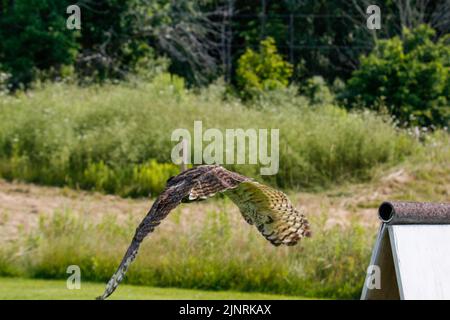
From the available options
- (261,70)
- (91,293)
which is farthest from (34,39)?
(91,293)

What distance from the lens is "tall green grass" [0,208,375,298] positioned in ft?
37.0

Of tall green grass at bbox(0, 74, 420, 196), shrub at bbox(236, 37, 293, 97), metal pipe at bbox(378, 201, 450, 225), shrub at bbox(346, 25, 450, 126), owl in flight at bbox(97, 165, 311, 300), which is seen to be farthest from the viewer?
shrub at bbox(236, 37, 293, 97)

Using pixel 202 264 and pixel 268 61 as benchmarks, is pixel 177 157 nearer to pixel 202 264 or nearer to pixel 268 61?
pixel 202 264

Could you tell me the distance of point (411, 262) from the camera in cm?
622

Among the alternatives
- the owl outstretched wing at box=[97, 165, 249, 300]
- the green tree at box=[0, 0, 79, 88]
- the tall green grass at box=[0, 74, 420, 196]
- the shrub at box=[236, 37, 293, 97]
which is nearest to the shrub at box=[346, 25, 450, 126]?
the tall green grass at box=[0, 74, 420, 196]

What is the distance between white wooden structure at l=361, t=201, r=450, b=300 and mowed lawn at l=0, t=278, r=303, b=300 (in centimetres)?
435

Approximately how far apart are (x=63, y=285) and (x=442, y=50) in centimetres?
1191

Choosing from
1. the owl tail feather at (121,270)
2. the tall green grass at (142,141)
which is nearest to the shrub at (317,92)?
the tall green grass at (142,141)

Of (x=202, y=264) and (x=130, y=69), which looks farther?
(x=130, y=69)

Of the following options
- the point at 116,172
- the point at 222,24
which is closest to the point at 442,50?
the point at 222,24

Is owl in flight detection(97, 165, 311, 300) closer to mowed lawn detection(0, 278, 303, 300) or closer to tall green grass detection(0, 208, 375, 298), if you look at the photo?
mowed lawn detection(0, 278, 303, 300)

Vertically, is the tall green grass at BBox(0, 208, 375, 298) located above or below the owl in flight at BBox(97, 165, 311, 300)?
below

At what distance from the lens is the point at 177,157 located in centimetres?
1517

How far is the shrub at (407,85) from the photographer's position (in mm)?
19172
